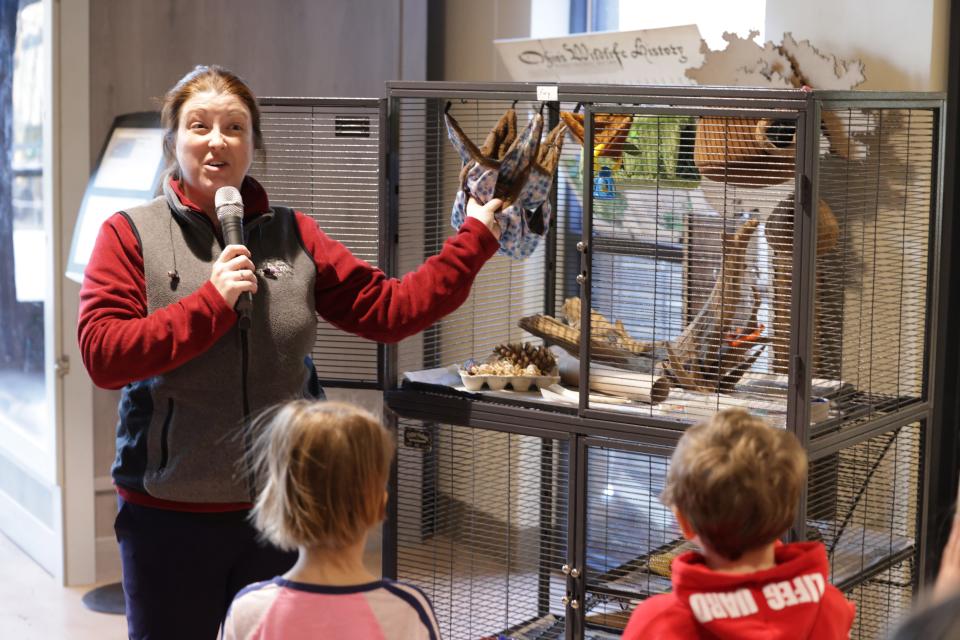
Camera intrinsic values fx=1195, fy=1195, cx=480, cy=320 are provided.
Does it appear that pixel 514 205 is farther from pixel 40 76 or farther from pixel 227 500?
pixel 40 76

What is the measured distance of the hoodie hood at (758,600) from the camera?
1.51 m

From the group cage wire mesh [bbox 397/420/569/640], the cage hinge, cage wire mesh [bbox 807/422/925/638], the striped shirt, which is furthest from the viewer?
cage wire mesh [bbox 397/420/569/640]

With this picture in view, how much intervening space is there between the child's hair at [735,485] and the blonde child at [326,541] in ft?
→ 1.23

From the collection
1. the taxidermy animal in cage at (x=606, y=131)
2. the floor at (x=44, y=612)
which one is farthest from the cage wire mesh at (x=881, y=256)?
the floor at (x=44, y=612)

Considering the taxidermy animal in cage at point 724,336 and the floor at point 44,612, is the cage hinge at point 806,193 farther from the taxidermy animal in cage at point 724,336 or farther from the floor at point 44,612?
the floor at point 44,612

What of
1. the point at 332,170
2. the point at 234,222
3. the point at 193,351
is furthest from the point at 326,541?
the point at 332,170

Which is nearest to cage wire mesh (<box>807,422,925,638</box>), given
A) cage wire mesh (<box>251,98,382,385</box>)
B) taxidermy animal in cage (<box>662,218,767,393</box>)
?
taxidermy animal in cage (<box>662,218,767,393</box>)

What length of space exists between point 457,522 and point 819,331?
113cm

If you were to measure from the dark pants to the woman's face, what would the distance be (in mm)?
575

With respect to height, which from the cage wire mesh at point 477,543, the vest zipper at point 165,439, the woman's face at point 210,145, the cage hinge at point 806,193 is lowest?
the cage wire mesh at point 477,543

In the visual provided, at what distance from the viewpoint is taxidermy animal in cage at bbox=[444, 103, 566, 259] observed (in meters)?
2.59

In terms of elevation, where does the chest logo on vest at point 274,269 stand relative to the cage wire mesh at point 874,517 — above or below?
above

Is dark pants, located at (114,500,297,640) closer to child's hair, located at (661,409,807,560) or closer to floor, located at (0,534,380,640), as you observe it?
child's hair, located at (661,409,807,560)

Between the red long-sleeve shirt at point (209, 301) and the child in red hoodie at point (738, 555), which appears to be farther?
the red long-sleeve shirt at point (209, 301)
